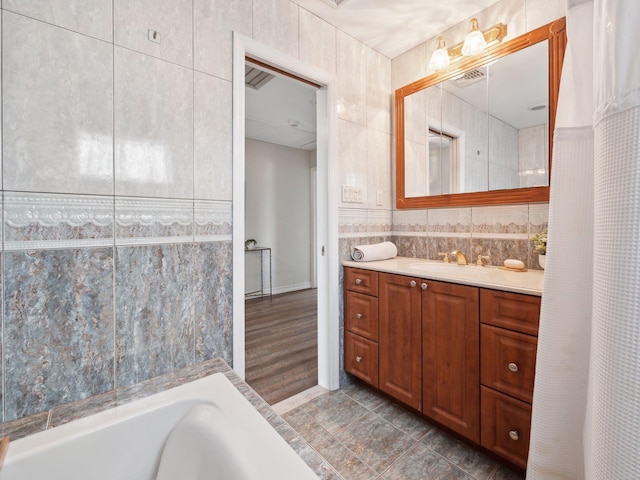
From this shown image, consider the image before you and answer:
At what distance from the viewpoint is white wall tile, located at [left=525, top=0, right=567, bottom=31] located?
1.46m

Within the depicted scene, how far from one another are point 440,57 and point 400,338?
1843 mm

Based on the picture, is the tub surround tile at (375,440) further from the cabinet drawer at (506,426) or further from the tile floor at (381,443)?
the cabinet drawer at (506,426)

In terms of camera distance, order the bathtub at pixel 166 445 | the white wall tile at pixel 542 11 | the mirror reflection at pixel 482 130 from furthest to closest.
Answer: the mirror reflection at pixel 482 130, the white wall tile at pixel 542 11, the bathtub at pixel 166 445

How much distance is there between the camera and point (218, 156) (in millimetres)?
1387

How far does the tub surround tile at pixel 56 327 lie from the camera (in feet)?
3.10

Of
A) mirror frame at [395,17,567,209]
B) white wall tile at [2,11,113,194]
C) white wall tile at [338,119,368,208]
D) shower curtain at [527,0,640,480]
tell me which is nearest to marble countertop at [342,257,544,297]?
shower curtain at [527,0,640,480]

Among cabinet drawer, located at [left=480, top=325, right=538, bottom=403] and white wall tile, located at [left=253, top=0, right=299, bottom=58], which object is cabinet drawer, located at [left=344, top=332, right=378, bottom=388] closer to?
cabinet drawer, located at [left=480, top=325, right=538, bottom=403]

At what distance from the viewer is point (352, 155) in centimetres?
203

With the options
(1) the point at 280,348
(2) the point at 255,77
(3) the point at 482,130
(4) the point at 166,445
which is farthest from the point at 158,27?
(1) the point at 280,348

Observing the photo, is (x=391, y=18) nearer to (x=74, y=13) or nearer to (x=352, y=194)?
(x=352, y=194)

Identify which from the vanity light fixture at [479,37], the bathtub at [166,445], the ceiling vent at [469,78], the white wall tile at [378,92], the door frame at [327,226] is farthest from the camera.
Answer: the white wall tile at [378,92]

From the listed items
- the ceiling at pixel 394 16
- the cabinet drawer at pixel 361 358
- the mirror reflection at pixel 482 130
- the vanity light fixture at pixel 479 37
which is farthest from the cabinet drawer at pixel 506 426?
the ceiling at pixel 394 16

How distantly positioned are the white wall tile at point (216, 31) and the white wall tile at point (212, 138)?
0.06 metres

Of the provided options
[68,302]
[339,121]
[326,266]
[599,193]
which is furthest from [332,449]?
[339,121]
